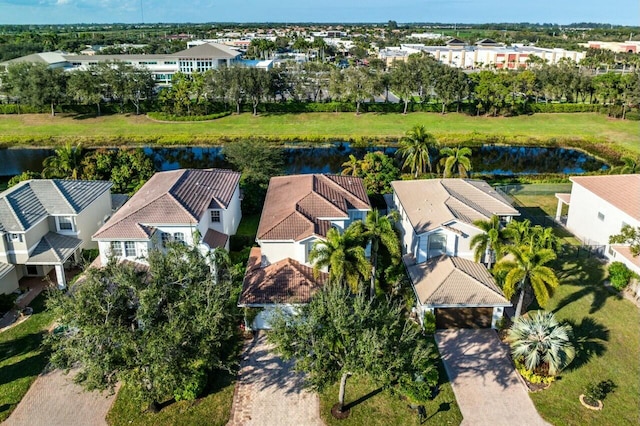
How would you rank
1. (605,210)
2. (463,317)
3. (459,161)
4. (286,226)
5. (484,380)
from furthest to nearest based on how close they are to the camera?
(459,161), (605,210), (286,226), (463,317), (484,380)

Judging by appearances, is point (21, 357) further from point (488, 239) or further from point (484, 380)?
point (488, 239)

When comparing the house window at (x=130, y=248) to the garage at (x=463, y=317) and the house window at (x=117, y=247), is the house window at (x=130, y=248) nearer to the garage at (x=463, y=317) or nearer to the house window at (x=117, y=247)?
the house window at (x=117, y=247)

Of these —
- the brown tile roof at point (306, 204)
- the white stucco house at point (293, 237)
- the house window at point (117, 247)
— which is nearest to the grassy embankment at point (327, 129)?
the brown tile roof at point (306, 204)

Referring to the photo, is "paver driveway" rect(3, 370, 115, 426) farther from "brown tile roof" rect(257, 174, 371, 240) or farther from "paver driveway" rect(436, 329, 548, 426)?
"paver driveway" rect(436, 329, 548, 426)

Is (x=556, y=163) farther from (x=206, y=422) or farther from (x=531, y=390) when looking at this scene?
(x=206, y=422)

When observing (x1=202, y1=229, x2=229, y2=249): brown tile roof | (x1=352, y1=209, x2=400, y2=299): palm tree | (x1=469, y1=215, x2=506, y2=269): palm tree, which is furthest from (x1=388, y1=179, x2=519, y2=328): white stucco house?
(x1=202, y1=229, x2=229, y2=249): brown tile roof

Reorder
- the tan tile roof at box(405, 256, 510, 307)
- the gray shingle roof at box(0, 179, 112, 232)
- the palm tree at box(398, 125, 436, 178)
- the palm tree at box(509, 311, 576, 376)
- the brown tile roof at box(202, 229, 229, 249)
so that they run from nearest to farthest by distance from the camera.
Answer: the palm tree at box(509, 311, 576, 376), the tan tile roof at box(405, 256, 510, 307), the gray shingle roof at box(0, 179, 112, 232), the brown tile roof at box(202, 229, 229, 249), the palm tree at box(398, 125, 436, 178)

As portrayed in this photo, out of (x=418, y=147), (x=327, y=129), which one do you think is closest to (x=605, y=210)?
(x=418, y=147)
